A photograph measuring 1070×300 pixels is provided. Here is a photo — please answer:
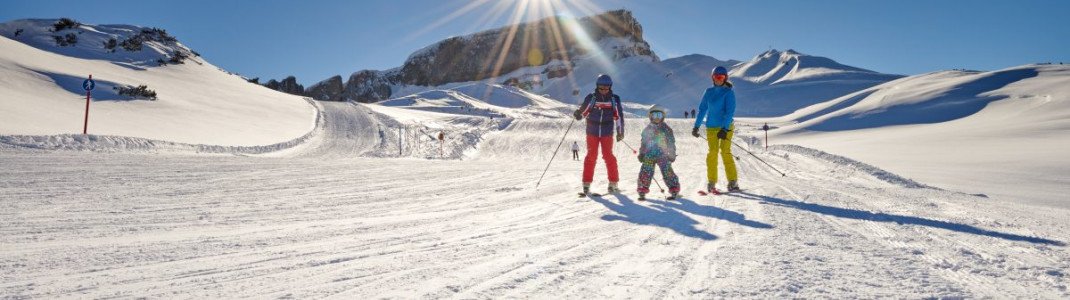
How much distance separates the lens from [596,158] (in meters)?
7.45

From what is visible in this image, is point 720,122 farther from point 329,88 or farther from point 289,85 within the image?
point 329,88

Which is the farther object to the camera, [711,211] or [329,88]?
[329,88]

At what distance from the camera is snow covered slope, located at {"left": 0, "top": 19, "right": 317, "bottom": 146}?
55.1 ft

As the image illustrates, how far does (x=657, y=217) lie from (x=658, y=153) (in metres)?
2.37

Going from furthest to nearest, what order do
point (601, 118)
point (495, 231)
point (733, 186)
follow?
point (601, 118)
point (733, 186)
point (495, 231)

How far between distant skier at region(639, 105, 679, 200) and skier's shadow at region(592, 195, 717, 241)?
916 millimetres

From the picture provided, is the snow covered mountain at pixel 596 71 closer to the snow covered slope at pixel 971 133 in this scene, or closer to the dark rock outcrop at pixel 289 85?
the dark rock outcrop at pixel 289 85

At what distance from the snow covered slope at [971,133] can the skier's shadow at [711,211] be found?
4.80 metres

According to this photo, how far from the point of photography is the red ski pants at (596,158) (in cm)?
730

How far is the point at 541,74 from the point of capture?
144875mm

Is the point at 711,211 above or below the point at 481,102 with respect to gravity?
below

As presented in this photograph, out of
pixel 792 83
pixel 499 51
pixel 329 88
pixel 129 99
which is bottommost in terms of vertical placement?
pixel 129 99

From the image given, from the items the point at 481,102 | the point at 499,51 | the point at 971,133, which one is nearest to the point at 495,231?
the point at 971,133

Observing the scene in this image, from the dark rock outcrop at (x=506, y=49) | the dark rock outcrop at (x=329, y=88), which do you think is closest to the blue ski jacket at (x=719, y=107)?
the dark rock outcrop at (x=329, y=88)
